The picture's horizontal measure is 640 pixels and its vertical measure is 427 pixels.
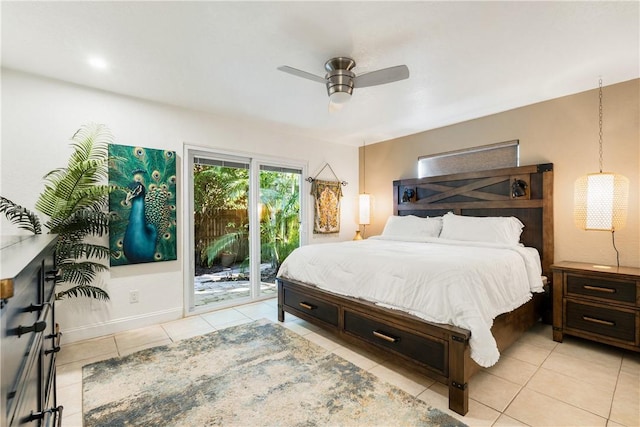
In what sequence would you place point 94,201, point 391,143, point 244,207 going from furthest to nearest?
point 391,143, point 244,207, point 94,201

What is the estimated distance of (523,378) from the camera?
2.21 meters

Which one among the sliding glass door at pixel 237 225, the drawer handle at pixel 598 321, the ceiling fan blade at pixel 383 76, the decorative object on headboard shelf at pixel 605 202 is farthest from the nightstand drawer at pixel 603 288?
the sliding glass door at pixel 237 225

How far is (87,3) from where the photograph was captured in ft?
5.89

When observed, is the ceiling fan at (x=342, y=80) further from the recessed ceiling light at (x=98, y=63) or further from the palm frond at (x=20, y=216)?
the palm frond at (x=20, y=216)

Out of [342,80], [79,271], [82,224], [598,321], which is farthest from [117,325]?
[598,321]

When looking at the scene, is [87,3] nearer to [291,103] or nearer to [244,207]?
[291,103]

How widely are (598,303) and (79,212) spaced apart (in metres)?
4.61

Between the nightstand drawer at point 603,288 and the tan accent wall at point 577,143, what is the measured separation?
1.96 feet

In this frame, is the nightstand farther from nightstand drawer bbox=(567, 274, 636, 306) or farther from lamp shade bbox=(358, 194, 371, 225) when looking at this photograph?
lamp shade bbox=(358, 194, 371, 225)

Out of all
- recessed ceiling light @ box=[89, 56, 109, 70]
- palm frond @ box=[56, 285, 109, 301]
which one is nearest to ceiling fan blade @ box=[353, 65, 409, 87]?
recessed ceiling light @ box=[89, 56, 109, 70]

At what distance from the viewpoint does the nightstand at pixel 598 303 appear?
2.42 meters

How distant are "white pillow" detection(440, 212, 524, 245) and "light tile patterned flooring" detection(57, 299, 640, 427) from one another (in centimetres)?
100

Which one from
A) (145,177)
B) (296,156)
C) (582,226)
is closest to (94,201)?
(145,177)

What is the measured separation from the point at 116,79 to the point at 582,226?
4.68m
